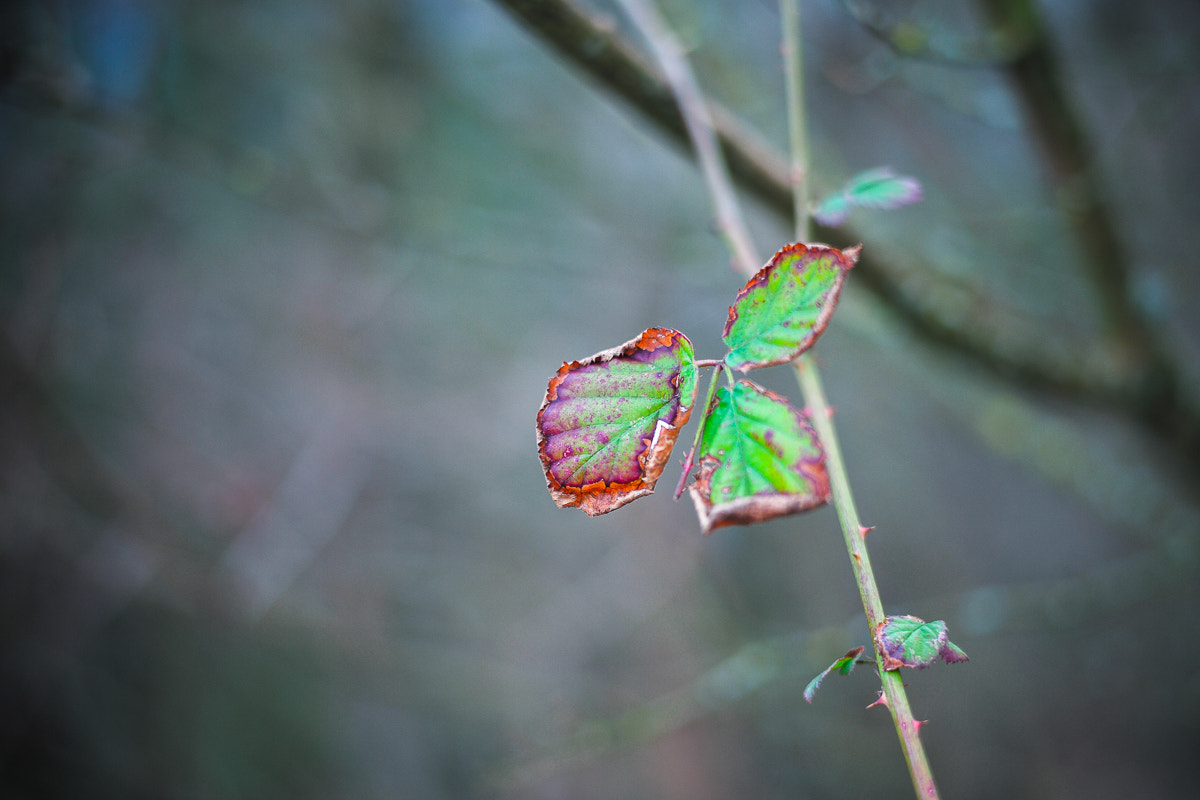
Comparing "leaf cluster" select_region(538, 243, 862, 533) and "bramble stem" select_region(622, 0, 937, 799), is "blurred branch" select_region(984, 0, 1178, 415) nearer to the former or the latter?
"bramble stem" select_region(622, 0, 937, 799)

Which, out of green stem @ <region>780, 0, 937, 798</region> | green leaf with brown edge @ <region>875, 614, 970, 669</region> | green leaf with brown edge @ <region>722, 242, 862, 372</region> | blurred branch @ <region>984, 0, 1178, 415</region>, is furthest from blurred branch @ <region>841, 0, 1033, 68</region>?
green leaf with brown edge @ <region>875, 614, 970, 669</region>

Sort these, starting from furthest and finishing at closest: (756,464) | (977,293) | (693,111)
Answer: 1. (977,293)
2. (693,111)
3. (756,464)

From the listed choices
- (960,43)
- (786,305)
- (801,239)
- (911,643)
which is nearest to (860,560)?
(911,643)

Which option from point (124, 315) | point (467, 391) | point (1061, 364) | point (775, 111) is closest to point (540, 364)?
point (467, 391)

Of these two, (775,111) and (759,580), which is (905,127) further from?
(759,580)

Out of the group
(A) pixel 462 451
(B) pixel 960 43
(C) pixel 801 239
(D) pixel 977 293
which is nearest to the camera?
(C) pixel 801 239

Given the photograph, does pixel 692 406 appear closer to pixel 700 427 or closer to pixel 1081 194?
pixel 700 427

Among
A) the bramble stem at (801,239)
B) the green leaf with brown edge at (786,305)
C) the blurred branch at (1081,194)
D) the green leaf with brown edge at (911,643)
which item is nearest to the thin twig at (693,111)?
the bramble stem at (801,239)
